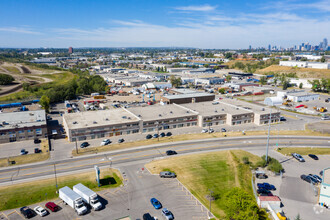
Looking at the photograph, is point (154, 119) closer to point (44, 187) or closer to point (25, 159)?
point (25, 159)

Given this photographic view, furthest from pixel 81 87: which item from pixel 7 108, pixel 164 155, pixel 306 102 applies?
pixel 306 102

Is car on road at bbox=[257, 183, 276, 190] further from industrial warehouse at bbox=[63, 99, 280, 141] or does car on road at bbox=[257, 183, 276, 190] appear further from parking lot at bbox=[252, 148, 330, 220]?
industrial warehouse at bbox=[63, 99, 280, 141]

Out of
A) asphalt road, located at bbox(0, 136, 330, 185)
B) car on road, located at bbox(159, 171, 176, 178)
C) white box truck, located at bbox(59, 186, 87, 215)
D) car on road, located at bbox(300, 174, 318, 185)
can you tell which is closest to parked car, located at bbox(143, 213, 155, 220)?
white box truck, located at bbox(59, 186, 87, 215)

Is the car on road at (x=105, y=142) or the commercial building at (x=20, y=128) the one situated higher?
the commercial building at (x=20, y=128)

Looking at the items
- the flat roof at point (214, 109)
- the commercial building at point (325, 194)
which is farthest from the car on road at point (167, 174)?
the flat roof at point (214, 109)

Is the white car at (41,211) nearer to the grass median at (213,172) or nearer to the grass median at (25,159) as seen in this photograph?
the grass median at (25,159)
